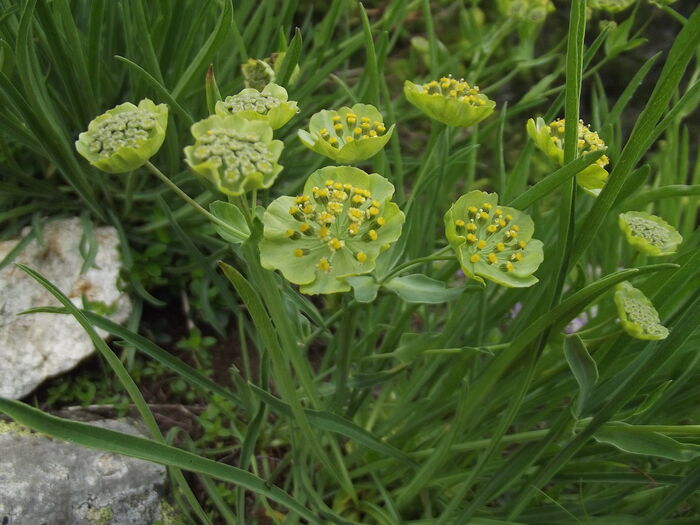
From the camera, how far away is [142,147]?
625 millimetres

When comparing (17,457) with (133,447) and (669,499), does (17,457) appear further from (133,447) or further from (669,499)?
(669,499)

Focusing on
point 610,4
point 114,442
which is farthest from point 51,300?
point 610,4

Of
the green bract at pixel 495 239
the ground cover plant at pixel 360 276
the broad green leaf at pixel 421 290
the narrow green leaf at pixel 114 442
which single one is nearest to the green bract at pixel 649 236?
the ground cover plant at pixel 360 276

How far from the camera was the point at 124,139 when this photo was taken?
63 centimetres

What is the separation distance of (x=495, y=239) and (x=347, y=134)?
0.22m

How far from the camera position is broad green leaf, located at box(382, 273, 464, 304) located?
71 centimetres

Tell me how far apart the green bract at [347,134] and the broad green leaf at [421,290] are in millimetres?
144

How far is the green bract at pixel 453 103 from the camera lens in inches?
32.1

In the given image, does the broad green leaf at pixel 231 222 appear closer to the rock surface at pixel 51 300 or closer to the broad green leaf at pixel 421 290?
the broad green leaf at pixel 421 290

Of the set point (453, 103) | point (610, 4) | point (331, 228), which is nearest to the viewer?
point (331, 228)

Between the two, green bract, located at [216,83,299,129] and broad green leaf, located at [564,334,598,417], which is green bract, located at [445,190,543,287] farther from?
green bract, located at [216,83,299,129]

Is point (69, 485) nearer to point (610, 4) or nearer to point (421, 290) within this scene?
point (421, 290)

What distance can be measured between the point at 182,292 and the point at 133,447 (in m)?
0.68

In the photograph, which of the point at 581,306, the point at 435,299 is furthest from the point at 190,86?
the point at 581,306
